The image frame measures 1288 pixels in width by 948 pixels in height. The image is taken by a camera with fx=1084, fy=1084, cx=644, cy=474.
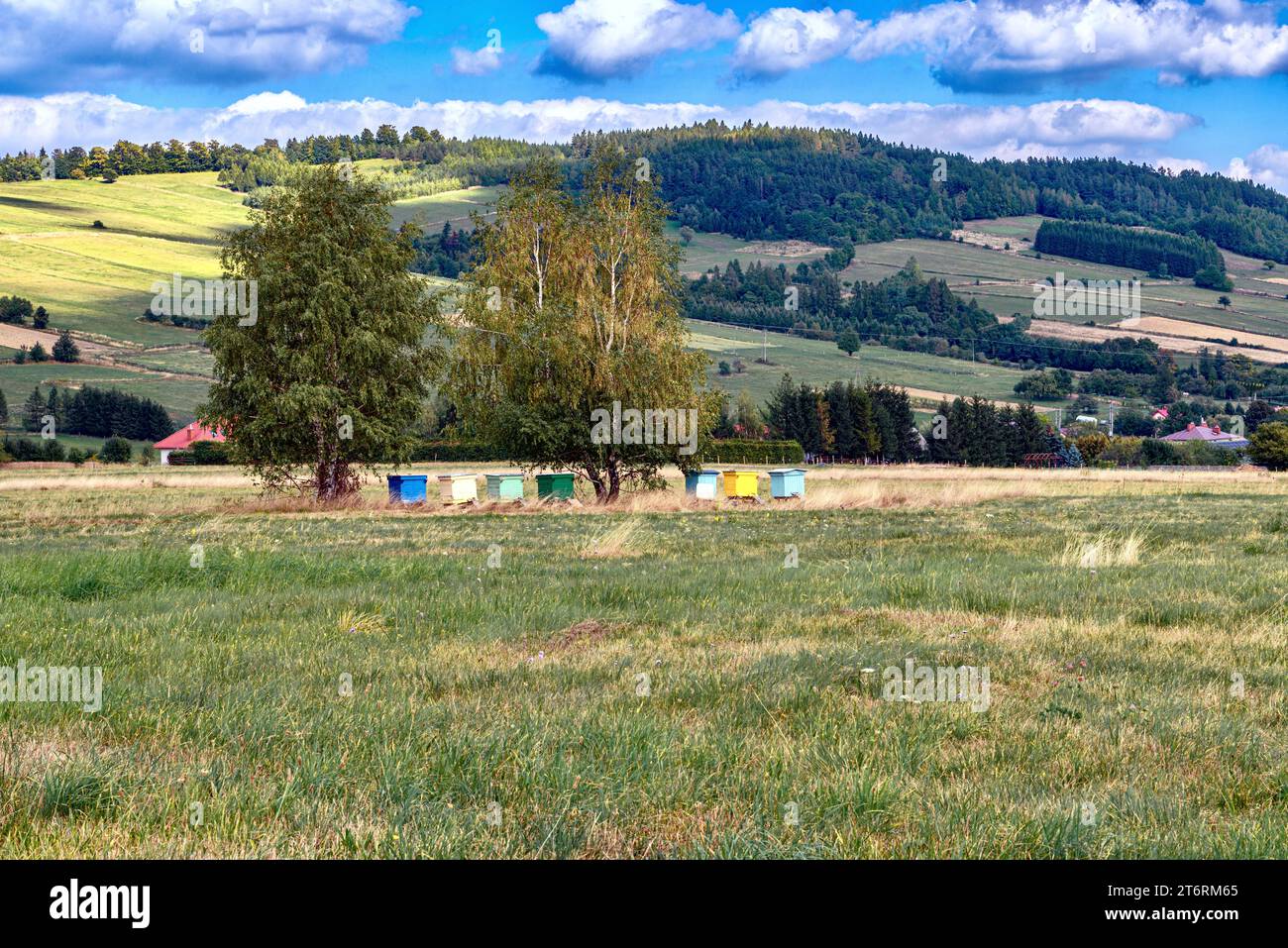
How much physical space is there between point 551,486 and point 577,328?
5.98 meters

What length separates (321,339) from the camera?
39.3 metres

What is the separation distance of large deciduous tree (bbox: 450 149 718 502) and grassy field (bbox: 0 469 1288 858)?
22630 mm

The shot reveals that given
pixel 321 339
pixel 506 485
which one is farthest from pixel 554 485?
pixel 321 339

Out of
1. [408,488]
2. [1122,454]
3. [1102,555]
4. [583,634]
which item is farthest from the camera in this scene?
[1122,454]

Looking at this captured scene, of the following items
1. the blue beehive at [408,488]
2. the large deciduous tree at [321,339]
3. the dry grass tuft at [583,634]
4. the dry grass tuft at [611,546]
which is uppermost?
the large deciduous tree at [321,339]

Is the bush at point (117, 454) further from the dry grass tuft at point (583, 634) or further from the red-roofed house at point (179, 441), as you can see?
the dry grass tuft at point (583, 634)

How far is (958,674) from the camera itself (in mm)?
8844

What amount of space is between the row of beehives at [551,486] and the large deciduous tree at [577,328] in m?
1.12

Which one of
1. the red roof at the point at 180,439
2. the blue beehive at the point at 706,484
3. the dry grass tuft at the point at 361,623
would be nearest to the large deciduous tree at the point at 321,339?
the blue beehive at the point at 706,484

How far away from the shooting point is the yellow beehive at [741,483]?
41.0 m

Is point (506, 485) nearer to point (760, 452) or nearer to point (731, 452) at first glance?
point (731, 452)

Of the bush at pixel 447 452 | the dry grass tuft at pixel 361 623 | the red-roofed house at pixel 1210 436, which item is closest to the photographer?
the dry grass tuft at pixel 361 623

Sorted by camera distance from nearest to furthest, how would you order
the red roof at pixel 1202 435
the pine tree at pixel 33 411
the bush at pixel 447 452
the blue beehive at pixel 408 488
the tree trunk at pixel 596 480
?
the blue beehive at pixel 408 488, the tree trunk at pixel 596 480, the bush at pixel 447 452, the pine tree at pixel 33 411, the red roof at pixel 1202 435

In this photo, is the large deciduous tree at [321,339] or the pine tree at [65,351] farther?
the pine tree at [65,351]
